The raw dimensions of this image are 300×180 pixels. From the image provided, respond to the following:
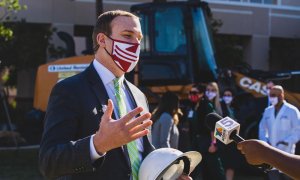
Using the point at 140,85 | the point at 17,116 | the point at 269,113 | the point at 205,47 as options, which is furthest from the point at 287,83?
the point at 17,116

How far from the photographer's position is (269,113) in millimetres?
8562

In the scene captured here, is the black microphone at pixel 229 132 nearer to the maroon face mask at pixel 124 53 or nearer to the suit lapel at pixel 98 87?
the suit lapel at pixel 98 87

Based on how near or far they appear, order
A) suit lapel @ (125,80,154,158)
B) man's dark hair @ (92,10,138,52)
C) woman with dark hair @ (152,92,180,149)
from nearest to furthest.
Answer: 1. man's dark hair @ (92,10,138,52)
2. suit lapel @ (125,80,154,158)
3. woman with dark hair @ (152,92,180,149)

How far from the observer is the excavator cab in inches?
433

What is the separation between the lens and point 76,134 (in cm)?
281

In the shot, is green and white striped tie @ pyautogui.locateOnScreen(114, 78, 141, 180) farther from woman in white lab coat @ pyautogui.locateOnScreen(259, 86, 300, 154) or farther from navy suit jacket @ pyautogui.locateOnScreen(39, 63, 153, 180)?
woman in white lab coat @ pyautogui.locateOnScreen(259, 86, 300, 154)

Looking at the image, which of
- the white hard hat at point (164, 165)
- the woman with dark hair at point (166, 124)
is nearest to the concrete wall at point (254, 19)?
the woman with dark hair at point (166, 124)

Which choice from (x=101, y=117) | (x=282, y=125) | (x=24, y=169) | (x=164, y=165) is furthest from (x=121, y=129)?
(x=24, y=169)

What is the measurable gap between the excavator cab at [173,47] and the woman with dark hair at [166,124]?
289cm

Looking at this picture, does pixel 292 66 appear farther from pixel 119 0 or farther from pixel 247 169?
pixel 247 169

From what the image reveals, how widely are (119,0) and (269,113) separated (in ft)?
53.5

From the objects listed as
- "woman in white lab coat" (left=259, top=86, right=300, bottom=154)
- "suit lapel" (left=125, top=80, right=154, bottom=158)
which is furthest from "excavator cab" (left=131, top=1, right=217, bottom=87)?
"suit lapel" (left=125, top=80, right=154, bottom=158)

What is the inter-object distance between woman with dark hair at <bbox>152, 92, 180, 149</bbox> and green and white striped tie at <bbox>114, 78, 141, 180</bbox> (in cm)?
469

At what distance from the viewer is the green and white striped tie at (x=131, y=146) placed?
2998mm
